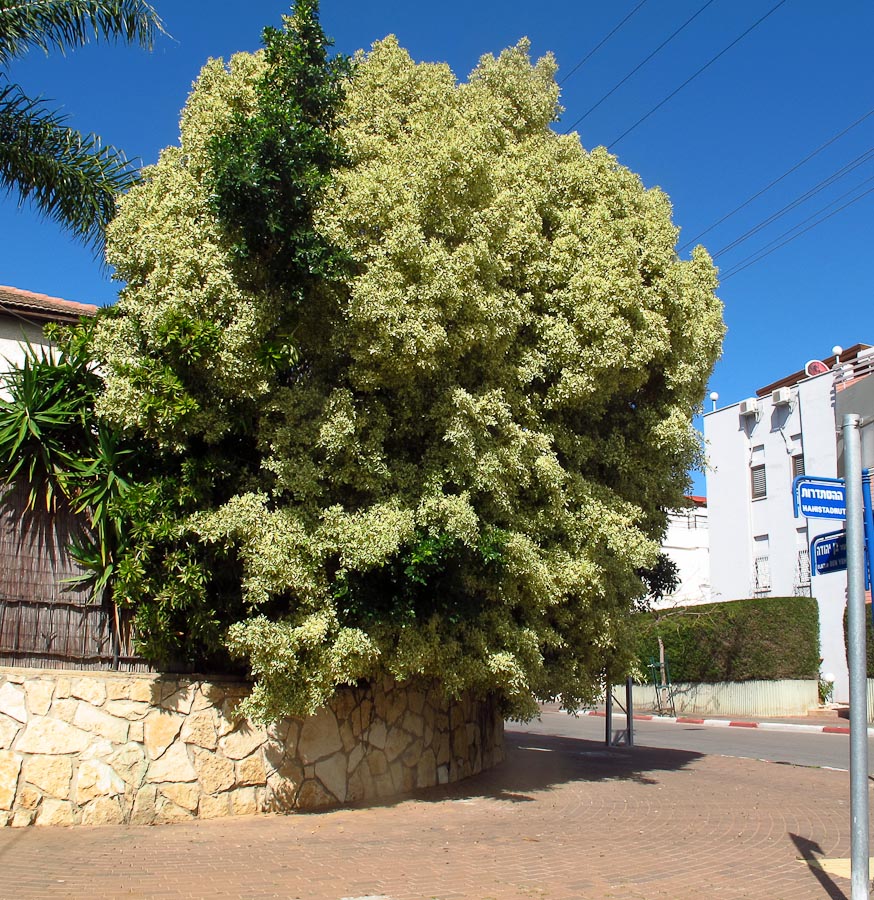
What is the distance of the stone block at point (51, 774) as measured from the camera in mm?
7691

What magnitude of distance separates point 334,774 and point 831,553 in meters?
5.40

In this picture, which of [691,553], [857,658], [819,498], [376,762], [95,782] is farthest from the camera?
[691,553]

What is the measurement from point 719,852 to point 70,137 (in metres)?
10.6

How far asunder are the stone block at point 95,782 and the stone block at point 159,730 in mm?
360

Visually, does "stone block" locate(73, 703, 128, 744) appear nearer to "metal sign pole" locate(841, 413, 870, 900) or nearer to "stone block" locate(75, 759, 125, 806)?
"stone block" locate(75, 759, 125, 806)

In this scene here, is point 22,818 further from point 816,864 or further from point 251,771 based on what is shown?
point 816,864

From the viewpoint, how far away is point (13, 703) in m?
7.79

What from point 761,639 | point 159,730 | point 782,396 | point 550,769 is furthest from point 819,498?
point 782,396

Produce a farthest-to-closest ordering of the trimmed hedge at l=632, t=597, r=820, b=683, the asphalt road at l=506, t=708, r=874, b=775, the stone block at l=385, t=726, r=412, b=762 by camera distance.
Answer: the trimmed hedge at l=632, t=597, r=820, b=683 < the asphalt road at l=506, t=708, r=874, b=775 < the stone block at l=385, t=726, r=412, b=762

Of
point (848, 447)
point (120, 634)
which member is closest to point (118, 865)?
point (120, 634)

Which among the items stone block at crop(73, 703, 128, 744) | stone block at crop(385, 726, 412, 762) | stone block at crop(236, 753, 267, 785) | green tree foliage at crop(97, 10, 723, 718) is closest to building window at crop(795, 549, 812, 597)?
green tree foliage at crop(97, 10, 723, 718)

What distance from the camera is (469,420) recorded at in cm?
829

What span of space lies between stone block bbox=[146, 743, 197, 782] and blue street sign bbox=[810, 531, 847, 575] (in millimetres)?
5762

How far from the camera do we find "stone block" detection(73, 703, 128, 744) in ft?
Result: 26.0
